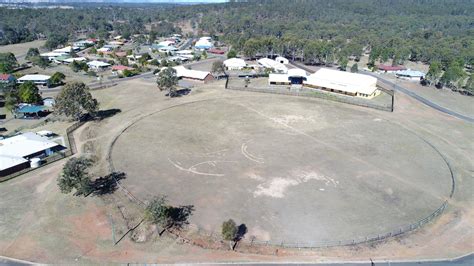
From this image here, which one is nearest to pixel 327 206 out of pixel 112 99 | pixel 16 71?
pixel 112 99

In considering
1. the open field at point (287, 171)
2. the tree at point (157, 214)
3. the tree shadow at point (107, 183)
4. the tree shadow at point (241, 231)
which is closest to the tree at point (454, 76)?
the open field at point (287, 171)

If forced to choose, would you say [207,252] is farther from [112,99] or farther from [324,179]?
[112,99]

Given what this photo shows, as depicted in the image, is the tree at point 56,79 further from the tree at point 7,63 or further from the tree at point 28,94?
the tree at point 7,63

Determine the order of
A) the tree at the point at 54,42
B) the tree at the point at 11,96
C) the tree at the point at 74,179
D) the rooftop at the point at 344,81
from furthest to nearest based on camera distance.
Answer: the tree at the point at 54,42, the rooftop at the point at 344,81, the tree at the point at 11,96, the tree at the point at 74,179

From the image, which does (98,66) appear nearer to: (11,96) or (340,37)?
(11,96)

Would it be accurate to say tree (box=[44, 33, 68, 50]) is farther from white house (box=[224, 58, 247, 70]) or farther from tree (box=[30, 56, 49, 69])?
white house (box=[224, 58, 247, 70])

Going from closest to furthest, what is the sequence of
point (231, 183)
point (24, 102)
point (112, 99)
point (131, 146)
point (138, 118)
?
point (231, 183) < point (131, 146) < point (138, 118) < point (24, 102) < point (112, 99)

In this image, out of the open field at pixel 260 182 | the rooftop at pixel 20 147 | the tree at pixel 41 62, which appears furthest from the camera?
the tree at pixel 41 62
